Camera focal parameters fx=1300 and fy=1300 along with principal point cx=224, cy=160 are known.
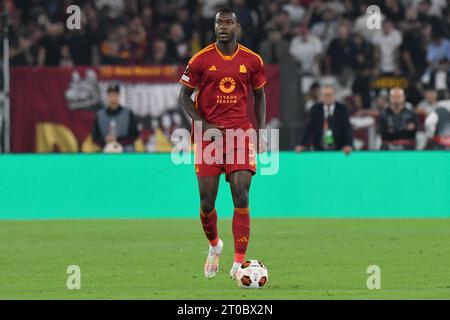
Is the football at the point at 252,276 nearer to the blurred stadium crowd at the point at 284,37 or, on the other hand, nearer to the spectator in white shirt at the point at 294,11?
the blurred stadium crowd at the point at 284,37

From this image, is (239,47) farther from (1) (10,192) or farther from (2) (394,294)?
(1) (10,192)

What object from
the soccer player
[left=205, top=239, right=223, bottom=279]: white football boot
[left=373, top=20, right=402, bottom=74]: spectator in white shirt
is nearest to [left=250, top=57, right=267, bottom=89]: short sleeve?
the soccer player

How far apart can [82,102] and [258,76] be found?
42.3ft

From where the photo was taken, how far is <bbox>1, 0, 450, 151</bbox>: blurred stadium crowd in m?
25.5

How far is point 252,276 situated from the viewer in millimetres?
11578

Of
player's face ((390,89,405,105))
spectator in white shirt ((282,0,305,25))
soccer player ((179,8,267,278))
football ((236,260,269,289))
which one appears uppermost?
spectator in white shirt ((282,0,305,25))

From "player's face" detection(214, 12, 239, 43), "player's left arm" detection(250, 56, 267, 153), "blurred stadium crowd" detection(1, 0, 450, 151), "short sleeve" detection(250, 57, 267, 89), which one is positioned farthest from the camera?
"blurred stadium crowd" detection(1, 0, 450, 151)

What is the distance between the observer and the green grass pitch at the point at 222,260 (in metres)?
11.3

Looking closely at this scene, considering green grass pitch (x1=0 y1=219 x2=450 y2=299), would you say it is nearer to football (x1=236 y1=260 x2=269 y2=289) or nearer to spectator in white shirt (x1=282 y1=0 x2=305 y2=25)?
football (x1=236 y1=260 x2=269 y2=289)

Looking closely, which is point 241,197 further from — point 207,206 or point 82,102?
point 82,102

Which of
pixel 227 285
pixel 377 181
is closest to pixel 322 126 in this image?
pixel 377 181

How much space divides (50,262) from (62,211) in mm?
6542

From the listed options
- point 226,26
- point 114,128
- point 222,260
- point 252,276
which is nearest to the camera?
point 252,276

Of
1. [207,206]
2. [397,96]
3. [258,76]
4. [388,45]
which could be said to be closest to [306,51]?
[388,45]
